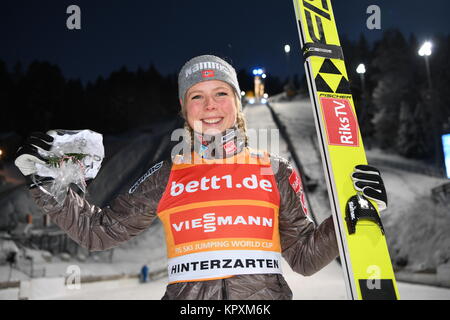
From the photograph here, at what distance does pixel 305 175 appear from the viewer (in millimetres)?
24766

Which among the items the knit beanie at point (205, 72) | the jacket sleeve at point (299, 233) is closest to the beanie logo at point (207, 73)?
the knit beanie at point (205, 72)

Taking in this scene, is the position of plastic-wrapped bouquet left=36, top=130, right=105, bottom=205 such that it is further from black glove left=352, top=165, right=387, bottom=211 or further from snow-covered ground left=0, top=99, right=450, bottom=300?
snow-covered ground left=0, top=99, right=450, bottom=300

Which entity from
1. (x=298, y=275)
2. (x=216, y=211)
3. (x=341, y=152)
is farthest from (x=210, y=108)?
(x=298, y=275)

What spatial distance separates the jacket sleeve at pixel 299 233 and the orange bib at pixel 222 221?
101 mm

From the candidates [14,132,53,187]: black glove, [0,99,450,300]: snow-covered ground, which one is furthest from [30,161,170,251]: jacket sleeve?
[0,99,450,300]: snow-covered ground

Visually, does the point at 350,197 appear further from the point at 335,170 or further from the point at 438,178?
the point at 438,178

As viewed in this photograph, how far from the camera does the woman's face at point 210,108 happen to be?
2596 mm

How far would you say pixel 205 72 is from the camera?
108 inches

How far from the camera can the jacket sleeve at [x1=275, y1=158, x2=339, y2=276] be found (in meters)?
2.40

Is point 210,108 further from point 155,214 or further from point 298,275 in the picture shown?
point 298,275

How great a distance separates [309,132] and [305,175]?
11.0 meters

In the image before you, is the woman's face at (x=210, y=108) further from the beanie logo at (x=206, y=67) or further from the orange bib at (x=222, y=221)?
the orange bib at (x=222, y=221)

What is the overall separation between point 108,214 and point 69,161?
0.43 m
